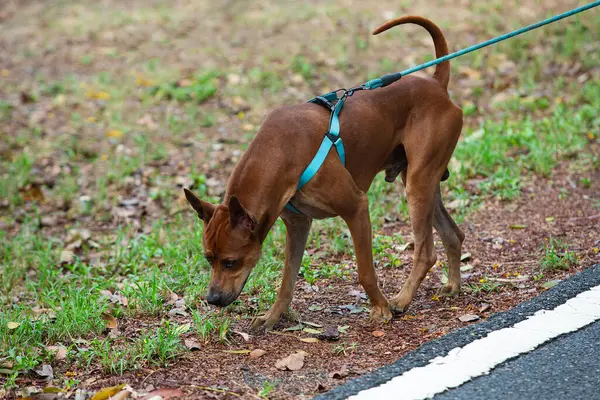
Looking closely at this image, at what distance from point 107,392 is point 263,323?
1.35m

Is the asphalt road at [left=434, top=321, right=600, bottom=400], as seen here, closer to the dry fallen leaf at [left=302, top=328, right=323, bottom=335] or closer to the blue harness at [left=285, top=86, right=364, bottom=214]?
the dry fallen leaf at [left=302, top=328, right=323, bottom=335]

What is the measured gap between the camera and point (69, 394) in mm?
4035

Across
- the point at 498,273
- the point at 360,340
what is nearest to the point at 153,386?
Result: the point at 360,340

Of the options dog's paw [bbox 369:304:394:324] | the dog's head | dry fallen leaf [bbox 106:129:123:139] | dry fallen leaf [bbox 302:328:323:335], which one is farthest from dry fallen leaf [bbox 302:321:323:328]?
dry fallen leaf [bbox 106:129:123:139]

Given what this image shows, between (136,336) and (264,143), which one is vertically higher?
(264,143)

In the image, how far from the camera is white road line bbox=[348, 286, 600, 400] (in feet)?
12.3

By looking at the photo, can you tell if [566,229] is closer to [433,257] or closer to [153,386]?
[433,257]

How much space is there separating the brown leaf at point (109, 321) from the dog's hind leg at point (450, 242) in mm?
2279

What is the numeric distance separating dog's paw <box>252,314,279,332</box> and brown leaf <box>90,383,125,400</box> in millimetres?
1224

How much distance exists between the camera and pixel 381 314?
16.4 feet

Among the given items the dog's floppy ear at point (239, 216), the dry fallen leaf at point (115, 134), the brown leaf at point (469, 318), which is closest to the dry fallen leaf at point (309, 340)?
the dog's floppy ear at point (239, 216)

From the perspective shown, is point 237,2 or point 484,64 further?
point 237,2

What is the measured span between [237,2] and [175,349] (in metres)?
10.4

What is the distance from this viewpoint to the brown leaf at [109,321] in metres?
5.06
